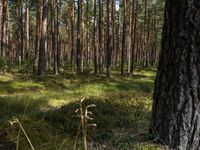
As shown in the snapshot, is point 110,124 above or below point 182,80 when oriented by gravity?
below

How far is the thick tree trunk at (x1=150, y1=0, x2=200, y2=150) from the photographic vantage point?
12.3 feet

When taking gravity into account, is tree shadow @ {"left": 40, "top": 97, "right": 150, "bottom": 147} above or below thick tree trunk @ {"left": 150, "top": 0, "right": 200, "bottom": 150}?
below

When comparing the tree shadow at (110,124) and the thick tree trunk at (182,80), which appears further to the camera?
the tree shadow at (110,124)

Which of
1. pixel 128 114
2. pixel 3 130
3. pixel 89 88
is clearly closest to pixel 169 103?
pixel 3 130

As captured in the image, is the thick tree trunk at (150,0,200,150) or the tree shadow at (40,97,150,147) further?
the tree shadow at (40,97,150,147)

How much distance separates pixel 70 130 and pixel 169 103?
2.08 meters

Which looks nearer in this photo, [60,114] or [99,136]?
[99,136]

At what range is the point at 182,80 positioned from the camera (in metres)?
3.80

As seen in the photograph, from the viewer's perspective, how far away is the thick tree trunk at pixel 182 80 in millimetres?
3748

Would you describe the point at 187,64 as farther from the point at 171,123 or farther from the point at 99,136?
the point at 99,136

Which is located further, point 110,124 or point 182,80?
point 110,124

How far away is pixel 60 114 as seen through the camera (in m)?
6.23

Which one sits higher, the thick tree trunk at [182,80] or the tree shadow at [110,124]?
the thick tree trunk at [182,80]

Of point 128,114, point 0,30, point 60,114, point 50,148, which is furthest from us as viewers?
point 0,30
